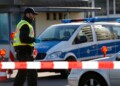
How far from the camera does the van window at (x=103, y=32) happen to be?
16.2 meters

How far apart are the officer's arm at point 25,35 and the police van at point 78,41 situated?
4513 mm

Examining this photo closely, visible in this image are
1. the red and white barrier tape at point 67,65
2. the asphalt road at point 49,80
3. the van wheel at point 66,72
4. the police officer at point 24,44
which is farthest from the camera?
the van wheel at point 66,72

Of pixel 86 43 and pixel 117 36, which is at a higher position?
pixel 117 36

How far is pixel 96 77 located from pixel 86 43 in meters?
5.22

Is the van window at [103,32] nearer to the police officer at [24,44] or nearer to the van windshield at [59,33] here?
the van windshield at [59,33]

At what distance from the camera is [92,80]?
10.6 metres

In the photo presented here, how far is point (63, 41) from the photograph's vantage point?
15516 millimetres

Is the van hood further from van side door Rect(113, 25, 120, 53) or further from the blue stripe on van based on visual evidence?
van side door Rect(113, 25, 120, 53)

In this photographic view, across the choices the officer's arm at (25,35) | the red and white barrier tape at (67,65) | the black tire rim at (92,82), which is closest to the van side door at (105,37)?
the black tire rim at (92,82)

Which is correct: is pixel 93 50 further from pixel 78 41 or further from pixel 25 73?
pixel 25 73

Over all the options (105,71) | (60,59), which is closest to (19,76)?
(105,71)

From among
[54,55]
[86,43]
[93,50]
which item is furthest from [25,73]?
[93,50]

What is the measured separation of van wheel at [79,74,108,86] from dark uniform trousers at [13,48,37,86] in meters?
1.15

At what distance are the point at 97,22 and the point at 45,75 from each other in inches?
101
